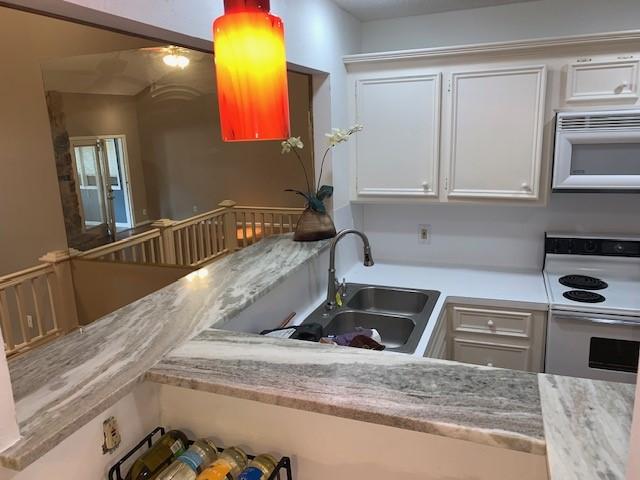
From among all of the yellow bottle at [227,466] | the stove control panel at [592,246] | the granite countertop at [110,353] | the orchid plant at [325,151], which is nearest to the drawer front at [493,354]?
the stove control panel at [592,246]

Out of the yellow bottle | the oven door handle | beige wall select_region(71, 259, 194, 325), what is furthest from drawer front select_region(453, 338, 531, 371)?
the yellow bottle

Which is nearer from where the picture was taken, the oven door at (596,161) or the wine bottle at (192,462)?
the wine bottle at (192,462)

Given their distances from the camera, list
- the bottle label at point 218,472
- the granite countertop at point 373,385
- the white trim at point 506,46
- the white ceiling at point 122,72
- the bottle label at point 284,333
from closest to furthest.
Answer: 1. the granite countertop at point 373,385
2. the bottle label at point 218,472
3. the bottle label at point 284,333
4. the white ceiling at point 122,72
5. the white trim at point 506,46

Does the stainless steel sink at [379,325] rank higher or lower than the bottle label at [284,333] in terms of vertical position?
lower

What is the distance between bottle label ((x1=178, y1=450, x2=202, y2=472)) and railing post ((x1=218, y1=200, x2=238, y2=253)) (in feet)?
5.87

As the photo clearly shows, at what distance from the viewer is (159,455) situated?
112 cm

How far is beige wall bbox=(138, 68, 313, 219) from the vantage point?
251cm

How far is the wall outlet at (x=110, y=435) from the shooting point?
107 cm

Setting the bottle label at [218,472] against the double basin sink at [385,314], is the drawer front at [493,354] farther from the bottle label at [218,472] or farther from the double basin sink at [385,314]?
the bottle label at [218,472]

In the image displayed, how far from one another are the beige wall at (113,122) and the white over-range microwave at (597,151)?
219 centimetres

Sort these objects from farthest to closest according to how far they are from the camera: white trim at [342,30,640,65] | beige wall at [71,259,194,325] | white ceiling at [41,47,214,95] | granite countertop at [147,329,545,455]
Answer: white trim at [342,30,640,65]
beige wall at [71,259,194,325]
white ceiling at [41,47,214,95]
granite countertop at [147,329,545,455]

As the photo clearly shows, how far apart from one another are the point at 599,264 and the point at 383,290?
4.21 feet

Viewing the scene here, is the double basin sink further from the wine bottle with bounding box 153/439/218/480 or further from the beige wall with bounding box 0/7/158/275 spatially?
the beige wall with bounding box 0/7/158/275

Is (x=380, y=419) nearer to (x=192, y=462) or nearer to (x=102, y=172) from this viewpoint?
(x=192, y=462)
